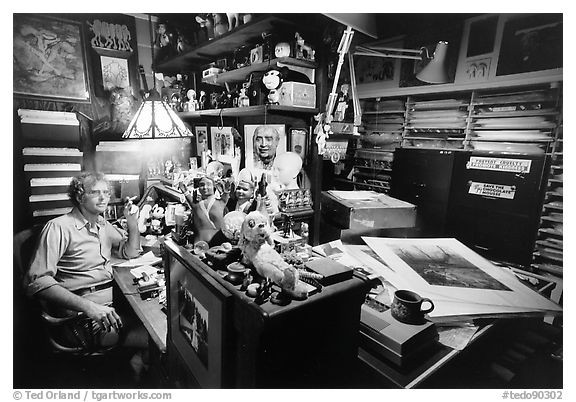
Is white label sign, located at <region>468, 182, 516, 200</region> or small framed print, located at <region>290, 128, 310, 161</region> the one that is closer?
small framed print, located at <region>290, 128, 310, 161</region>

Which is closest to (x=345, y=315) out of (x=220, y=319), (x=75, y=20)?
(x=220, y=319)

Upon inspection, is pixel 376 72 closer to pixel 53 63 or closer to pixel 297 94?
pixel 297 94

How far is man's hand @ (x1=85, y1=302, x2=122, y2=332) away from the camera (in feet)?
4.57

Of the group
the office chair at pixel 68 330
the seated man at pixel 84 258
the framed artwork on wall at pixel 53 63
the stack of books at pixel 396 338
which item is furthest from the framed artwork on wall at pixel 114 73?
the stack of books at pixel 396 338

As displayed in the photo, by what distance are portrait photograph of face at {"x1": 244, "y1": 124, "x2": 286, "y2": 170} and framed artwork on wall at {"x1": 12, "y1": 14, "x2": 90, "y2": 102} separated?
1.26m

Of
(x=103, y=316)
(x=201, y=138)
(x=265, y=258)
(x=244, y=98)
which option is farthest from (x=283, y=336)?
(x=201, y=138)

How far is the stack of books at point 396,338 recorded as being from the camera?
2.44ft

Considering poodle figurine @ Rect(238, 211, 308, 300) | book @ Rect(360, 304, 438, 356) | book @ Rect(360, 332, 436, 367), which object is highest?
poodle figurine @ Rect(238, 211, 308, 300)

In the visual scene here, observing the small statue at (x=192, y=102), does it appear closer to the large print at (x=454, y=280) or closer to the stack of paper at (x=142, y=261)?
the stack of paper at (x=142, y=261)

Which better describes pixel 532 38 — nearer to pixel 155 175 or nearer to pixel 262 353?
pixel 262 353

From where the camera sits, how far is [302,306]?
22.7 inches

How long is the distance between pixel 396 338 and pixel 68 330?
160 cm

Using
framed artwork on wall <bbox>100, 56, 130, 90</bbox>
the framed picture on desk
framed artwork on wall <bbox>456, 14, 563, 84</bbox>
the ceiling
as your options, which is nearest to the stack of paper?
the framed picture on desk

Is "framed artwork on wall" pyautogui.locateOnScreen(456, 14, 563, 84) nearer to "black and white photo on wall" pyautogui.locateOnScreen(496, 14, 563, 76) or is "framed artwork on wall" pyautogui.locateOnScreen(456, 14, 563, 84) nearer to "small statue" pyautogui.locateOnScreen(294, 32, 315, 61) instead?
"black and white photo on wall" pyautogui.locateOnScreen(496, 14, 563, 76)
